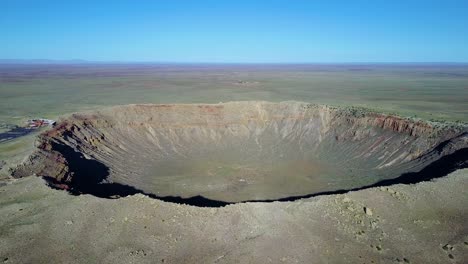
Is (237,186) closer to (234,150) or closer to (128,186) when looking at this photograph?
(128,186)

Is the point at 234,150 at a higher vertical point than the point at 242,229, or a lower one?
lower

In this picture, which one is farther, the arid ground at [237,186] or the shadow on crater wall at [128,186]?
the shadow on crater wall at [128,186]

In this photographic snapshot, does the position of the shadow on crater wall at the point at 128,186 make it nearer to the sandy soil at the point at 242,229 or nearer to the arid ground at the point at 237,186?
the arid ground at the point at 237,186

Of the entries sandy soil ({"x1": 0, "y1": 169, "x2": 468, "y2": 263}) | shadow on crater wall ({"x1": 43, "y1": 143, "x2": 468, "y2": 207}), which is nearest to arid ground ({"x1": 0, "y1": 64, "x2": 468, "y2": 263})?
sandy soil ({"x1": 0, "y1": 169, "x2": 468, "y2": 263})

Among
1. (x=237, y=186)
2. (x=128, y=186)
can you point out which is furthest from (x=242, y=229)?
(x=128, y=186)

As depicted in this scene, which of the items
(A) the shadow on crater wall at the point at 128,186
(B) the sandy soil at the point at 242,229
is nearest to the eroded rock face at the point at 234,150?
(A) the shadow on crater wall at the point at 128,186

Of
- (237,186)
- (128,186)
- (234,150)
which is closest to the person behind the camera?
(128,186)
